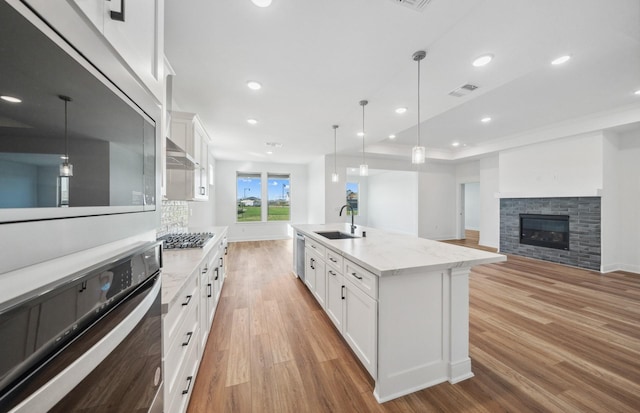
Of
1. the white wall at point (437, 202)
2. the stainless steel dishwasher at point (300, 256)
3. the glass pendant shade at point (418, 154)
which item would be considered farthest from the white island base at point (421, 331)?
the white wall at point (437, 202)

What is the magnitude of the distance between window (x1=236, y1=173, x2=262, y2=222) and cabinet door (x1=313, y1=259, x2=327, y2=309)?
5502 millimetres

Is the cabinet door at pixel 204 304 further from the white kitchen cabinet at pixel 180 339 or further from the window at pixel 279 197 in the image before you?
the window at pixel 279 197

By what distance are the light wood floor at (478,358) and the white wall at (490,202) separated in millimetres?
3117

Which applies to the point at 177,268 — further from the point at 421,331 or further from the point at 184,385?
the point at 421,331

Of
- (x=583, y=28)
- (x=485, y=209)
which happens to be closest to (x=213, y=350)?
(x=583, y=28)

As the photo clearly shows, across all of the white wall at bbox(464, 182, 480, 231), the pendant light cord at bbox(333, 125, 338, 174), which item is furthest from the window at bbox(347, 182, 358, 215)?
the white wall at bbox(464, 182, 480, 231)

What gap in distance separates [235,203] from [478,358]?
7.19 m

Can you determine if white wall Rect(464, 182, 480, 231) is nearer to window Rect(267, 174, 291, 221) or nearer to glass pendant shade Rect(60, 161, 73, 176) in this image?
window Rect(267, 174, 291, 221)

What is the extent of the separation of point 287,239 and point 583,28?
24.3 ft

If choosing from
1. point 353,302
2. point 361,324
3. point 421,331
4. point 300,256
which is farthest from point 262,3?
point 300,256

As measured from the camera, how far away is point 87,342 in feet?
1.49

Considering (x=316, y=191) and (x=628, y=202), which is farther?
(x=316, y=191)

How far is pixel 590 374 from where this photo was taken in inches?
70.2

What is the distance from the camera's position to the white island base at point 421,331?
156 cm
